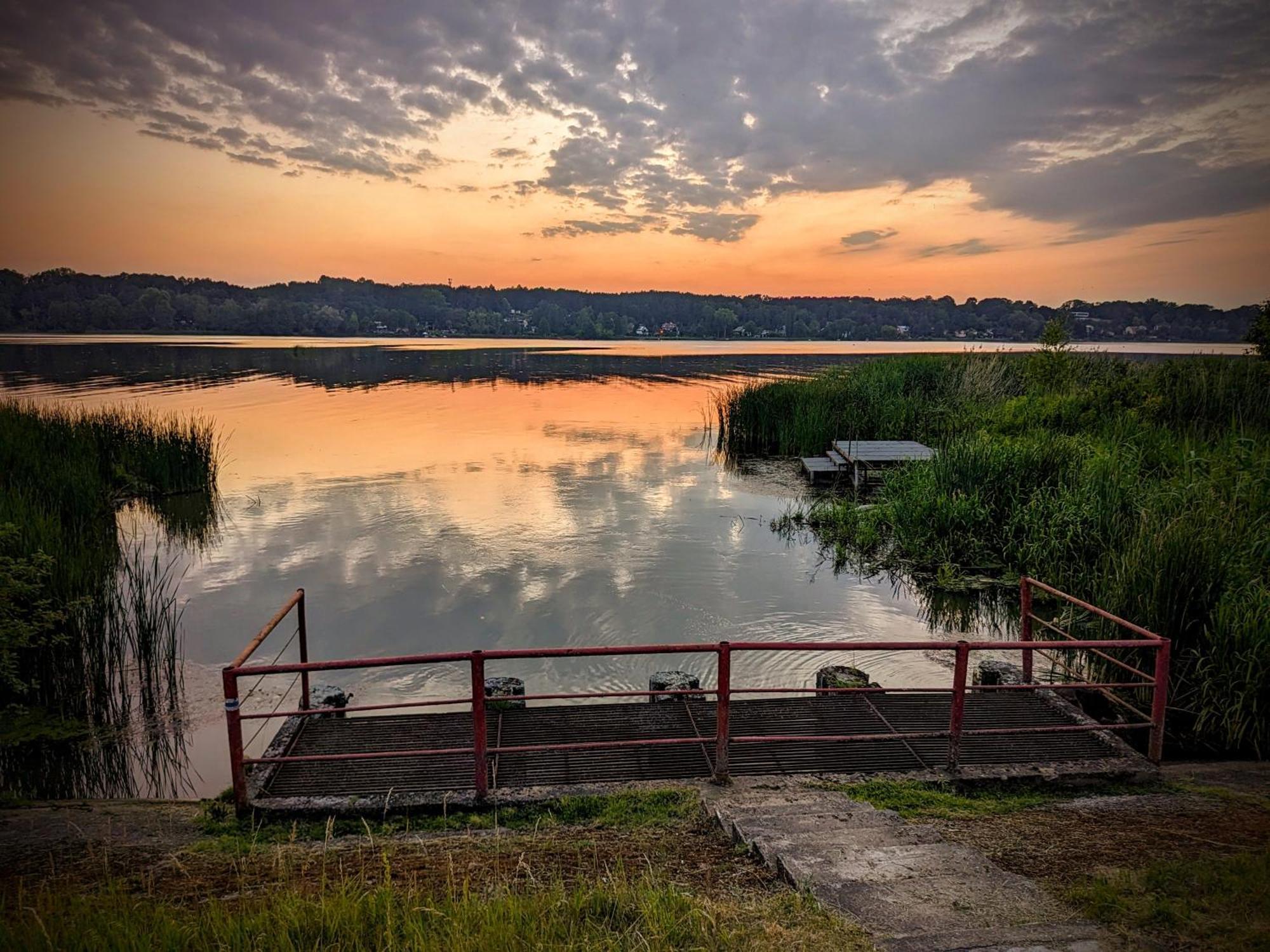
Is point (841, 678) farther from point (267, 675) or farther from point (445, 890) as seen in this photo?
point (267, 675)

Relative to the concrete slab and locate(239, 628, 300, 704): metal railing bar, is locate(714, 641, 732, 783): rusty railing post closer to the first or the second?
the concrete slab

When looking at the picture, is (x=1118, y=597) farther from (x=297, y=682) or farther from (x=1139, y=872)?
(x=297, y=682)

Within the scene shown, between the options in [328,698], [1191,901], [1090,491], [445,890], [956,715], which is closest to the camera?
[1191,901]

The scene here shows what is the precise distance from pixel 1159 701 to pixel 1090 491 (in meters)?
7.01

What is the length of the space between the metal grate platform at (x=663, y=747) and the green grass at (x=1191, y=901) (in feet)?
6.49

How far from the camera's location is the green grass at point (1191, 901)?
130 inches

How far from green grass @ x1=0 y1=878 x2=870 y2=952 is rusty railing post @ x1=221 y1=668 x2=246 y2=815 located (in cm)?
138

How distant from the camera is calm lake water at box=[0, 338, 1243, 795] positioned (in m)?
9.16

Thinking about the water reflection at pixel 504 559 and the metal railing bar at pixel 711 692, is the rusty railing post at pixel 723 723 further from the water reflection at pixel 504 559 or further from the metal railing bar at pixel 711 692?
the water reflection at pixel 504 559

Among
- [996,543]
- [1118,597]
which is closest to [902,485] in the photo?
[996,543]

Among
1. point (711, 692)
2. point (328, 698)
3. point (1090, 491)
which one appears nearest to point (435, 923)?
point (711, 692)

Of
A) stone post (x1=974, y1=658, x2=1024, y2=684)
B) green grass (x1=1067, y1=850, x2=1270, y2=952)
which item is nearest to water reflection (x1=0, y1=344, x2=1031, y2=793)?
stone post (x1=974, y1=658, x2=1024, y2=684)

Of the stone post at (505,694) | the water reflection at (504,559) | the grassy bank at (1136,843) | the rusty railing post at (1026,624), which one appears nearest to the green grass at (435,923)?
the grassy bank at (1136,843)

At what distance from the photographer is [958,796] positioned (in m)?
5.39
